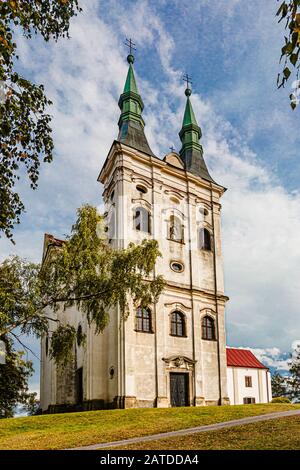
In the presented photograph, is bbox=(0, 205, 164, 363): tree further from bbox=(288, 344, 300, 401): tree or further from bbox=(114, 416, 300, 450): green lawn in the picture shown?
bbox=(288, 344, 300, 401): tree

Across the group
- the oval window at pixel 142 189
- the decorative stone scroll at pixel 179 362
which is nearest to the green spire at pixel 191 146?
the oval window at pixel 142 189

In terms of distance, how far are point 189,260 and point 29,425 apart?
14361 millimetres

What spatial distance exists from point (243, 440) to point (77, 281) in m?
8.58

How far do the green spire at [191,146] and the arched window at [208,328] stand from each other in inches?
412

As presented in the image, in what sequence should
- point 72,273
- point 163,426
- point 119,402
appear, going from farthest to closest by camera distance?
point 119,402
point 72,273
point 163,426

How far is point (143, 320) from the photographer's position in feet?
85.4

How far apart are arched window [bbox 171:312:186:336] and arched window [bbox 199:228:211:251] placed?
532 centimetres

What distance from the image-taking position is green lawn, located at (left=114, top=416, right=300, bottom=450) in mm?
10689

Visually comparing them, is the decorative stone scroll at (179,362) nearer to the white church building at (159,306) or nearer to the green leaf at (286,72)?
the white church building at (159,306)

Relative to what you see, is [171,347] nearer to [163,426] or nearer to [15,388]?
[163,426]

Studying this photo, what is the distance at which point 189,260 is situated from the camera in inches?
1161

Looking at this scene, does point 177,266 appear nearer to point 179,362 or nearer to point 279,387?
point 179,362

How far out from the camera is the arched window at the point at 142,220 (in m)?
28.4
